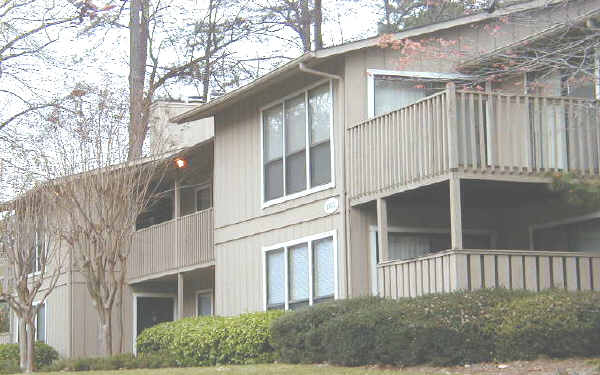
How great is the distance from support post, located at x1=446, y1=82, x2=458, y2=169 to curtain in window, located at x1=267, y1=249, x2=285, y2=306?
18.9 feet

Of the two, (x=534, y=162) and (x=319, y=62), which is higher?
(x=319, y=62)

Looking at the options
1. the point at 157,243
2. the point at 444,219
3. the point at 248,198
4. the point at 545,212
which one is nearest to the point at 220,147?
the point at 248,198

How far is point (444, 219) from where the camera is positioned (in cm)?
1958

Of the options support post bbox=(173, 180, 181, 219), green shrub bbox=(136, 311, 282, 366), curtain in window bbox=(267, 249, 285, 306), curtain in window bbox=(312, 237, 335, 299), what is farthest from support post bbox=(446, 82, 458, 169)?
support post bbox=(173, 180, 181, 219)

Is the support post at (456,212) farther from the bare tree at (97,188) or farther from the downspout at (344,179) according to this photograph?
the bare tree at (97,188)

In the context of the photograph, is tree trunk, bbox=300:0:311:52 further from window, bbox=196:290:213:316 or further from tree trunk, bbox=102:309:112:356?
tree trunk, bbox=102:309:112:356

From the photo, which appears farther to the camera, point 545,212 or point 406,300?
point 545,212

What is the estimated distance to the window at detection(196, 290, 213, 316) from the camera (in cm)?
2748

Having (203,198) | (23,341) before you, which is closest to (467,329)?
(23,341)

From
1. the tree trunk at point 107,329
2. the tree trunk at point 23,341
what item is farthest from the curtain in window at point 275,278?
the tree trunk at point 23,341

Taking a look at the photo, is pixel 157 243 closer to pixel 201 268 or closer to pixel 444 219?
pixel 201 268

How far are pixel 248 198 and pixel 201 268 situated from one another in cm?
327

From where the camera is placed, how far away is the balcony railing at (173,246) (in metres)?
24.8

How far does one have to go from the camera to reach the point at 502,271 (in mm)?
16109
